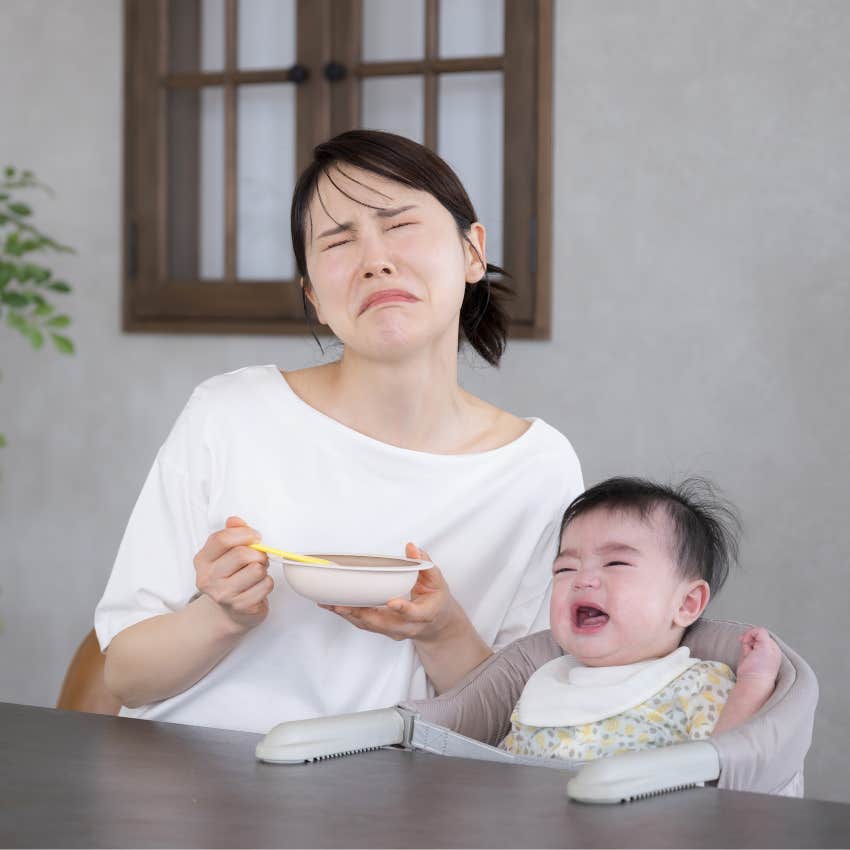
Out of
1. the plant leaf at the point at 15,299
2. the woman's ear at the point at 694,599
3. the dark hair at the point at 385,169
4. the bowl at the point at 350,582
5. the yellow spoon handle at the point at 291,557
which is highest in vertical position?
the dark hair at the point at 385,169

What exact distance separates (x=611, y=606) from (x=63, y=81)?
95.3 inches

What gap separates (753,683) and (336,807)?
0.53 meters

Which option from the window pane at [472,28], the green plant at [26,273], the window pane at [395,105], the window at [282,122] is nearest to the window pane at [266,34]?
the window at [282,122]

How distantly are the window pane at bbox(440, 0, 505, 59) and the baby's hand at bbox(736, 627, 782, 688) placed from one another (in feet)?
6.17

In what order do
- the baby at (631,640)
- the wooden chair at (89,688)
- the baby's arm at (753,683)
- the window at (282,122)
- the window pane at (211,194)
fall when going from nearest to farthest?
the baby's arm at (753,683)
the baby at (631,640)
the wooden chair at (89,688)
the window at (282,122)
the window pane at (211,194)

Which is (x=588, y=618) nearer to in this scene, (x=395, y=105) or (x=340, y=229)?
(x=340, y=229)

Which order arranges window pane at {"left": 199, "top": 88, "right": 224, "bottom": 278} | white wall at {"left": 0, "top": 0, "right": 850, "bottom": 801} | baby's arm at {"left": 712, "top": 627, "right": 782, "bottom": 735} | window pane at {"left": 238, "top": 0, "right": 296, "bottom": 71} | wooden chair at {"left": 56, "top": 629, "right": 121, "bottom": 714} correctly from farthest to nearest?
window pane at {"left": 199, "top": 88, "right": 224, "bottom": 278}
window pane at {"left": 238, "top": 0, "right": 296, "bottom": 71}
white wall at {"left": 0, "top": 0, "right": 850, "bottom": 801}
wooden chair at {"left": 56, "top": 629, "right": 121, "bottom": 714}
baby's arm at {"left": 712, "top": 627, "right": 782, "bottom": 735}

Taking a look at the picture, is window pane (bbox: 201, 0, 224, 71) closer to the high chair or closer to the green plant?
the green plant

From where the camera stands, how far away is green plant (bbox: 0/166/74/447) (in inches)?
115

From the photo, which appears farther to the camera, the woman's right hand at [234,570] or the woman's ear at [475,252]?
the woman's ear at [475,252]

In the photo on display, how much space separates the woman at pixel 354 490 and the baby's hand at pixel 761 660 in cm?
34

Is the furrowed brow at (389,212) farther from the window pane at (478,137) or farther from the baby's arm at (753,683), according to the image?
the window pane at (478,137)

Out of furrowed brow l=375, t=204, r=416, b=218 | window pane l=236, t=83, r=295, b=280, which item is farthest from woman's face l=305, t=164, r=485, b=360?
window pane l=236, t=83, r=295, b=280

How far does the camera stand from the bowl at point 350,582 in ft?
4.17
